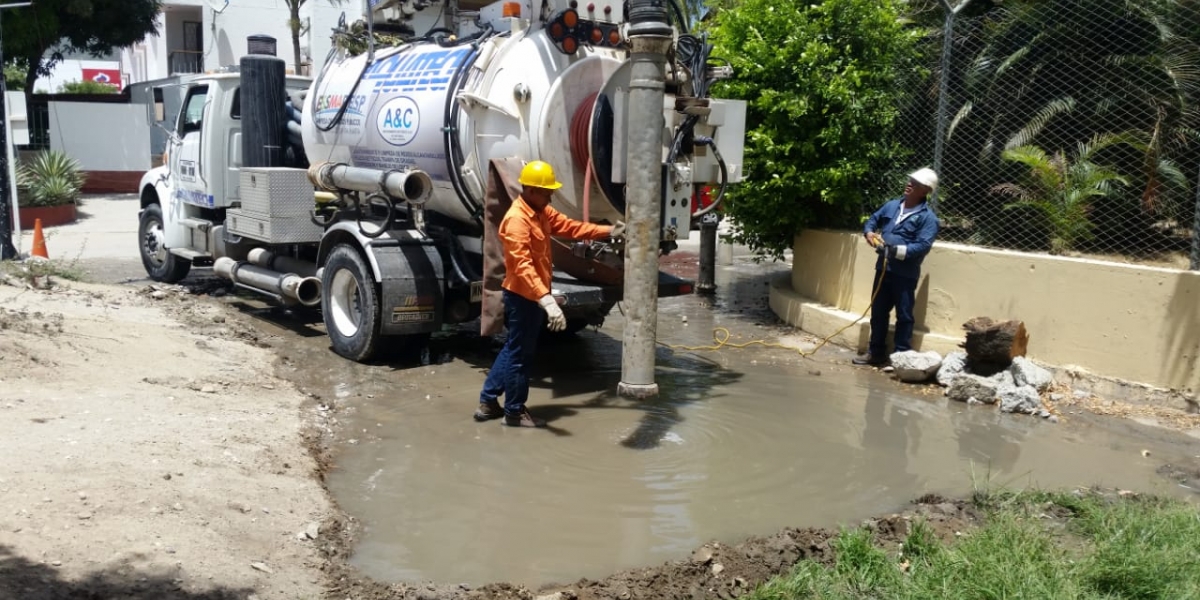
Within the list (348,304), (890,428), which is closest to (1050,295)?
(890,428)

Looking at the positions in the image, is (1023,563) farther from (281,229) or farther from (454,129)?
(281,229)

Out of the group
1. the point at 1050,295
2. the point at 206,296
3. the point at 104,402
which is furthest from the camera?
the point at 206,296

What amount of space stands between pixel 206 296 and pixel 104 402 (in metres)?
5.56

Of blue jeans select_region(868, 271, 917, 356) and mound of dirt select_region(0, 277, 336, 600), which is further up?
blue jeans select_region(868, 271, 917, 356)

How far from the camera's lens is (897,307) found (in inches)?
339

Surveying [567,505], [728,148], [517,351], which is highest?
[728,148]

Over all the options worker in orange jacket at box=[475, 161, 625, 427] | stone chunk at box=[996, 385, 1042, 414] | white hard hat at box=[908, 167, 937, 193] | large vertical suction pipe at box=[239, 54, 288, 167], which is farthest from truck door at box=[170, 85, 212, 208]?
stone chunk at box=[996, 385, 1042, 414]

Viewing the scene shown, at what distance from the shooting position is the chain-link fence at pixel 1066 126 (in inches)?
334

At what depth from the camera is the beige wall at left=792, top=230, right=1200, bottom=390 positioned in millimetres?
7332

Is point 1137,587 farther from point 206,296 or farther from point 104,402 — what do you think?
point 206,296

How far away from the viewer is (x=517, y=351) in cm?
681

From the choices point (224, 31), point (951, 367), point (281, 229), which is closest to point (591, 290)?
point (951, 367)

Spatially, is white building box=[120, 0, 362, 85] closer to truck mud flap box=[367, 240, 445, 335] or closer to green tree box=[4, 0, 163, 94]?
green tree box=[4, 0, 163, 94]

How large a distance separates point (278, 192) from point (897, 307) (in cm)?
582
